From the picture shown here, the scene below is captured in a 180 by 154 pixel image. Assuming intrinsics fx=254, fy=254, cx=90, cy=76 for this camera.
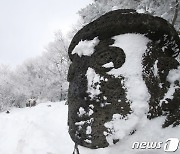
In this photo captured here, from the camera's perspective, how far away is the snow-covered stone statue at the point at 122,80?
3.16m

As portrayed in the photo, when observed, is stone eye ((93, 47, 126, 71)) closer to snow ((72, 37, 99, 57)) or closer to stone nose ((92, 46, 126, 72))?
stone nose ((92, 46, 126, 72))

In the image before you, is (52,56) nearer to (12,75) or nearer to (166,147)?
(12,75)

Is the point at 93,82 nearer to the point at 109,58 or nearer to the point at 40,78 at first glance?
the point at 109,58

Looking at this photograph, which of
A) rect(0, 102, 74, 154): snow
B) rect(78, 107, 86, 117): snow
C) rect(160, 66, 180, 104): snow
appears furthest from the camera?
rect(0, 102, 74, 154): snow

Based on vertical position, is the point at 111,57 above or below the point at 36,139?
above

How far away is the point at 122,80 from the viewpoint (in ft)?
10.5

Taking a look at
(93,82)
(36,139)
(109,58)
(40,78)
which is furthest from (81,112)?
(40,78)

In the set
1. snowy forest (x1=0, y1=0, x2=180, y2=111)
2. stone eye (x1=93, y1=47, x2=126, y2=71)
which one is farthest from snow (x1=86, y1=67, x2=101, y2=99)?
snowy forest (x1=0, y1=0, x2=180, y2=111)

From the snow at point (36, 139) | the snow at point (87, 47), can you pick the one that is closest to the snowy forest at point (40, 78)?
the snow at point (36, 139)

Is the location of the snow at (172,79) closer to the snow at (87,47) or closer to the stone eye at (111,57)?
the stone eye at (111,57)

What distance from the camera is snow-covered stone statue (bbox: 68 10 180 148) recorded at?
316cm

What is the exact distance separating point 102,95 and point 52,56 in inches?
Result: 1249

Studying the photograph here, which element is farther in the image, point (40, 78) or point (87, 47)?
point (40, 78)

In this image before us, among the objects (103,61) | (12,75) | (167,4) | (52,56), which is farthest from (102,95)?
(12,75)
